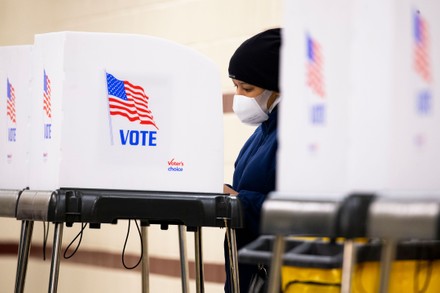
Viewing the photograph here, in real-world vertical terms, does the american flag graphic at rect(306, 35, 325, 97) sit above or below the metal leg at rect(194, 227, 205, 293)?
above

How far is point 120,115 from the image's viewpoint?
1767 millimetres

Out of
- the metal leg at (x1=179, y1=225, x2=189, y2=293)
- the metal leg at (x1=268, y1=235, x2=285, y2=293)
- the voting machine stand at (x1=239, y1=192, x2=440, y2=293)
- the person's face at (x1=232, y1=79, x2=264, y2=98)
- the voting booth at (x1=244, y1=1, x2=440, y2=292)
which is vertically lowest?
the metal leg at (x1=179, y1=225, x2=189, y2=293)

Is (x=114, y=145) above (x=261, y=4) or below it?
below

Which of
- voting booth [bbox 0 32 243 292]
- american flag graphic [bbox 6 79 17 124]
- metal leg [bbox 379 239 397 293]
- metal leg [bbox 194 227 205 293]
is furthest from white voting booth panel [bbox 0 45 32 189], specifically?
metal leg [bbox 379 239 397 293]

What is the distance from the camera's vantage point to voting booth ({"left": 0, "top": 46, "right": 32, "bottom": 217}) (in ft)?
6.59

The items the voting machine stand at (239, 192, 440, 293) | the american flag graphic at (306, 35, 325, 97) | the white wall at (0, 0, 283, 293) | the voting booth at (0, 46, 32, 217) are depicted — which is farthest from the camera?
the white wall at (0, 0, 283, 293)

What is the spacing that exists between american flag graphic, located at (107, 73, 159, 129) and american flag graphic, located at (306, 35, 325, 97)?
78 centimetres

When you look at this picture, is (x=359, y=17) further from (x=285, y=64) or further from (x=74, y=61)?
(x=74, y=61)

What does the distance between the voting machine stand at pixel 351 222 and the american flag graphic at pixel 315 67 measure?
158 millimetres

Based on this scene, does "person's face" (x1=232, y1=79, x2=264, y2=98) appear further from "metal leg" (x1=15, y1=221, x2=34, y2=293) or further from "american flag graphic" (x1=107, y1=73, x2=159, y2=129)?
"metal leg" (x1=15, y1=221, x2=34, y2=293)

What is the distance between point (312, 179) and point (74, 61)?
868 millimetres

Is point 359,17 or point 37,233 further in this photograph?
point 37,233

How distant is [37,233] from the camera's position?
13.3 feet

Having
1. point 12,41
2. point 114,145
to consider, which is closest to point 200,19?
point 12,41
